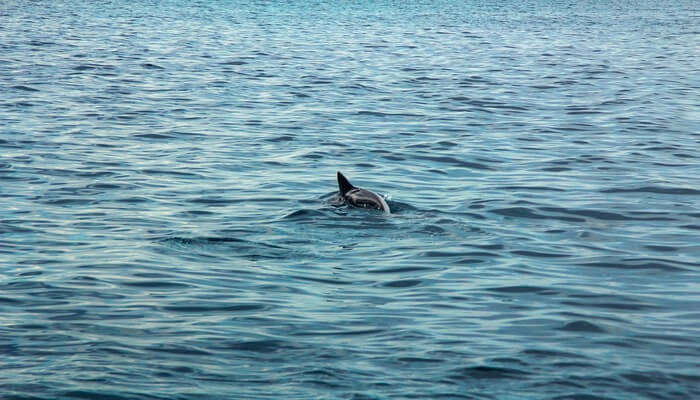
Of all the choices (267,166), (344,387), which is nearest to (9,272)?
(344,387)

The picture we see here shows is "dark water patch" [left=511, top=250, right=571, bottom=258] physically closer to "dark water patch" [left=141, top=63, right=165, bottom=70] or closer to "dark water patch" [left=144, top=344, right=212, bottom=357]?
"dark water patch" [left=144, top=344, right=212, bottom=357]

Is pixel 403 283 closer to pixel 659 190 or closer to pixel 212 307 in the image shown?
pixel 212 307

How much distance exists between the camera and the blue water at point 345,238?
10.5 m

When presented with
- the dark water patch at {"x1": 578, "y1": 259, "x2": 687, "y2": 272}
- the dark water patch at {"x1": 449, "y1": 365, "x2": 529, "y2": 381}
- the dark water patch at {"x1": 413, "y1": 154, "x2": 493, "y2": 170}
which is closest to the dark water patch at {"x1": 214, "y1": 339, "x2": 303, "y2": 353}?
the dark water patch at {"x1": 449, "y1": 365, "x2": 529, "y2": 381}

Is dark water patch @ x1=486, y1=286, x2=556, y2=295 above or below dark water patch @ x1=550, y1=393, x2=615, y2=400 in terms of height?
below

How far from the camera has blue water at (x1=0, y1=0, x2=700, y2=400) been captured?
34.3ft

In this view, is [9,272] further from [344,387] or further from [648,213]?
[648,213]

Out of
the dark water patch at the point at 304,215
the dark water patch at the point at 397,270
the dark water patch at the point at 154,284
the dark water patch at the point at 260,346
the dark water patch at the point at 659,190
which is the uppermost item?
the dark water patch at the point at 260,346

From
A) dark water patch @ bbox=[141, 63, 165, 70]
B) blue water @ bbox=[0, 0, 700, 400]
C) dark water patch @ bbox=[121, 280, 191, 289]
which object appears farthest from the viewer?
dark water patch @ bbox=[141, 63, 165, 70]

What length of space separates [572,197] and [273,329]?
29.0ft

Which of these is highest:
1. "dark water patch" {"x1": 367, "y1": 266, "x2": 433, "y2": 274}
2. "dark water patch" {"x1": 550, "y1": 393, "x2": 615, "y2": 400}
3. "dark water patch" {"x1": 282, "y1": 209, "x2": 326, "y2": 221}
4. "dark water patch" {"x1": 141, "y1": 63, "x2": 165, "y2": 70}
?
"dark water patch" {"x1": 550, "y1": 393, "x2": 615, "y2": 400}

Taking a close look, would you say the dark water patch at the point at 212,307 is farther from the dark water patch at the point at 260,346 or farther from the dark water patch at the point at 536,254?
the dark water patch at the point at 536,254

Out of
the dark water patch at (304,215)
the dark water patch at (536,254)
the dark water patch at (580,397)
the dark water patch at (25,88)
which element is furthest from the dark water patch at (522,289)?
the dark water patch at (25,88)

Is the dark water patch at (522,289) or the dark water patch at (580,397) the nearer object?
the dark water patch at (580,397)
